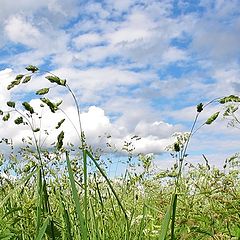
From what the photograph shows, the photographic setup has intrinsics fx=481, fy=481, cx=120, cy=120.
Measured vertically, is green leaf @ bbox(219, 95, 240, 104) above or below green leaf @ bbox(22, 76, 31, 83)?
below

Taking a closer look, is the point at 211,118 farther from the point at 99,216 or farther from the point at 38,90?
the point at 99,216

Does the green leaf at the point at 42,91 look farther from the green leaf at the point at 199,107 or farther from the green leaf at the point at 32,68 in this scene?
the green leaf at the point at 199,107

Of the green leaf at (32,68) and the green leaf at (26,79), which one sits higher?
the green leaf at (32,68)

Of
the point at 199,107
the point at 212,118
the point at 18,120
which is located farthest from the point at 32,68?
the point at 212,118

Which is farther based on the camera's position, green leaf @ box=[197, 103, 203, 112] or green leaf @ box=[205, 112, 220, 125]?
green leaf @ box=[205, 112, 220, 125]

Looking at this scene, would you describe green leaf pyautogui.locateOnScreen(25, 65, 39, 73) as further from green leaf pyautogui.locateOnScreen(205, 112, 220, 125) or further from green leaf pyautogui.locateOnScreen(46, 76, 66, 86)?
green leaf pyautogui.locateOnScreen(205, 112, 220, 125)

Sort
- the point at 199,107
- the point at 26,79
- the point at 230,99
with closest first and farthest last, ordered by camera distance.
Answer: the point at 199,107 → the point at 230,99 → the point at 26,79

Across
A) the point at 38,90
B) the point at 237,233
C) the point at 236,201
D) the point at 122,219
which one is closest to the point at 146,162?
the point at 122,219

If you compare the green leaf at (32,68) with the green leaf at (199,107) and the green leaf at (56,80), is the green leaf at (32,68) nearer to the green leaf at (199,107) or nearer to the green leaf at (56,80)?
the green leaf at (56,80)

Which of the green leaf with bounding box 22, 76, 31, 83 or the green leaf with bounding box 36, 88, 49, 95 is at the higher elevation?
the green leaf with bounding box 22, 76, 31, 83

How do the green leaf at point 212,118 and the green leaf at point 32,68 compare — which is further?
the green leaf at point 212,118

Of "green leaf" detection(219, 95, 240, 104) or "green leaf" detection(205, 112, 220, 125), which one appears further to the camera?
"green leaf" detection(205, 112, 220, 125)

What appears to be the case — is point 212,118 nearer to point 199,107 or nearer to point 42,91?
point 199,107

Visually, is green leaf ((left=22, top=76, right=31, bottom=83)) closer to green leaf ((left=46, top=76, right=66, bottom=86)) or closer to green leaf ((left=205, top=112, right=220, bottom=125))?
green leaf ((left=46, top=76, right=66, bottom=86))
